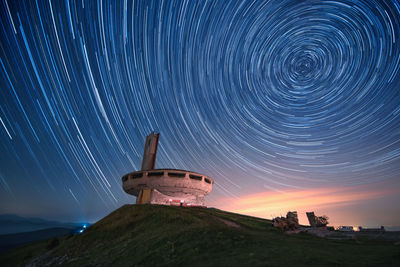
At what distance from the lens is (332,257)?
1009 cm

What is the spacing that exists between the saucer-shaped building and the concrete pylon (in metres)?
7.03

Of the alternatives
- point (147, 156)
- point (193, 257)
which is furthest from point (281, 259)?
point (147, 156)

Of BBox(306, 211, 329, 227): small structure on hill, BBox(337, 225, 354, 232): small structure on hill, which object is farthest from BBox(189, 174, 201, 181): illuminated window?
BBox(337, 225, 354, 232): small structure on hill

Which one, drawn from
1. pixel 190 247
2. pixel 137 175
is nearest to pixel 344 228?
pixel 190 247

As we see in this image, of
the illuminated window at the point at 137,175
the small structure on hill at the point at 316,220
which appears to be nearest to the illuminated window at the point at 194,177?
the illuminated window at the point at 137,175

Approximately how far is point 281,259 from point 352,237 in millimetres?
11442

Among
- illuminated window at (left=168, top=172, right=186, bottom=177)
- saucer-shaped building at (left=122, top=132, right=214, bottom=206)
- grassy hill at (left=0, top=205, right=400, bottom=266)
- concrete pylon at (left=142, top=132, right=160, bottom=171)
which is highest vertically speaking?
concrete pylon at (left=142, top=132, right=160, bottom=171)

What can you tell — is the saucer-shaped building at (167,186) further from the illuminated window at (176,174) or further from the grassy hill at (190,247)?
the grassy hill at (190,247)

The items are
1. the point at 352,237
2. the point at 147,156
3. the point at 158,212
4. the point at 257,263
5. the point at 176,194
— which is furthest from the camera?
the point at 147,156

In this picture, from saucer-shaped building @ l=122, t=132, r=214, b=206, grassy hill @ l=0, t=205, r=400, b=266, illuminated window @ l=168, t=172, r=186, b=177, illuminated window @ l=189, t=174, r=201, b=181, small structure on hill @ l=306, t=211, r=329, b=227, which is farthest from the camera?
illuminated window @ l=189, t=174, r=201, b=181

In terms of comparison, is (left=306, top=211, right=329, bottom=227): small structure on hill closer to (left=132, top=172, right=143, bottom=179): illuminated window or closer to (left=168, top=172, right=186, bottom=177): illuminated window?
(left=168, top=172, right=186, bottom=177): illuminated window

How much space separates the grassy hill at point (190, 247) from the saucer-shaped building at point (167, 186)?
922 cm

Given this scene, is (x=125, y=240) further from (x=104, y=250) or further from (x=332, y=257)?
(x=332, y=257)

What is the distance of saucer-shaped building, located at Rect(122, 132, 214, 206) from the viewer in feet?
127
